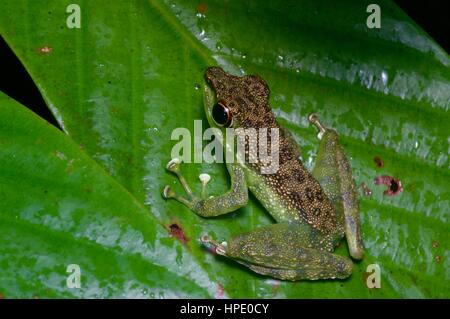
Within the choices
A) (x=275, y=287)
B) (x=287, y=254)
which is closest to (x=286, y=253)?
(x=287, y=254)

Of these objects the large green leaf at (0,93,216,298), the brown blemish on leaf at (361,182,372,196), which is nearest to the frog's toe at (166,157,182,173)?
the large green leaf at (0,93,216,298)

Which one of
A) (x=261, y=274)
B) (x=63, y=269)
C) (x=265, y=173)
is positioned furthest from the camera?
(x=265, y=173)

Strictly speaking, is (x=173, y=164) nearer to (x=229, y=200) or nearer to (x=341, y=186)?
(x=229, y=200)

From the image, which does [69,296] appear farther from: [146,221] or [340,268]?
[340,268]

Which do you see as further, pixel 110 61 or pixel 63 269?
pixel 110 61

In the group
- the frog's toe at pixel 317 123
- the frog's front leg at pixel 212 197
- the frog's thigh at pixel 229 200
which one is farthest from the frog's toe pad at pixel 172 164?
the frog's toe at pixel 317 123

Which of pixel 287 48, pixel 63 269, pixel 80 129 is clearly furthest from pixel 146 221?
pixel 287 48

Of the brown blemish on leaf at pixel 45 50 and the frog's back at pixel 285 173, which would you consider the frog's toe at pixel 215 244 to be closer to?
the frog's back at pixel 285 173
